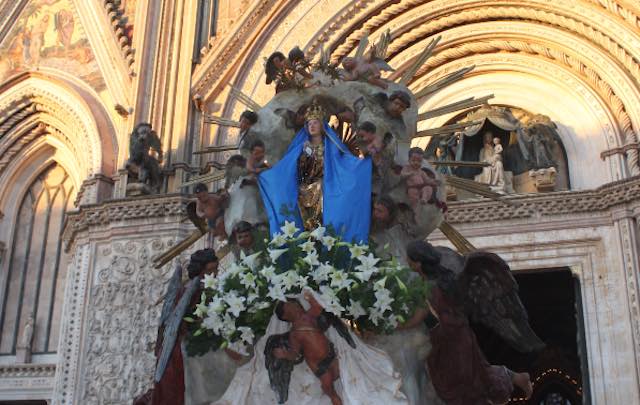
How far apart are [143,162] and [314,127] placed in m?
5.12

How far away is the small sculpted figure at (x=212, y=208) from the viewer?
6.70 metres

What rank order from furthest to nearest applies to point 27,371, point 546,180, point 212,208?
1. point 27,371
2. point 546,180
3. point 212,208

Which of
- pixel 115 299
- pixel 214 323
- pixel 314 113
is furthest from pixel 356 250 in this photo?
pixel 115 299

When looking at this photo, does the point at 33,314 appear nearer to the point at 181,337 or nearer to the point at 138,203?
the point at 138,203

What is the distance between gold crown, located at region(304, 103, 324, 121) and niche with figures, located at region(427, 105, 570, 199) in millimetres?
4577

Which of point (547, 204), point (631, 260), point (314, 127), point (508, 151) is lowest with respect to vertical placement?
point (631, 260)

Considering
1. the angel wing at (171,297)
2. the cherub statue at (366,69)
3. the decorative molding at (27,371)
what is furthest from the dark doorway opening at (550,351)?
the angel wing at (171,297)

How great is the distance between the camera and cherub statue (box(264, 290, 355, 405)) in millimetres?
5570

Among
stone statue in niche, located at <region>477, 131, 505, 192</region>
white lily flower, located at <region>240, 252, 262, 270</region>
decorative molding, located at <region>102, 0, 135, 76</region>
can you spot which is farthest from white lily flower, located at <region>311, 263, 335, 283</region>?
decorative molding, located at <region>102, 0, 135, 76</region>

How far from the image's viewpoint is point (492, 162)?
1163cm

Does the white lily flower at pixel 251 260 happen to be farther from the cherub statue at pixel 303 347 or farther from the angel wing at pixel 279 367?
the angel wing at pixel 279 367

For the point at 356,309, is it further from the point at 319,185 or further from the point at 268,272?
the point at 319,185

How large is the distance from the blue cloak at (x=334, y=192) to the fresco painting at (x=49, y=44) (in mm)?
7168

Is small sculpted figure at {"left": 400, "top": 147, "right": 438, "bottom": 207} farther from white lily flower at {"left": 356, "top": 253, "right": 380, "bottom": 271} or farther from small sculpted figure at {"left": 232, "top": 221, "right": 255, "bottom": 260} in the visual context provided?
small sculpted figure at {"left": 232, "top": 221, "right": 255, "bottom": 260}
